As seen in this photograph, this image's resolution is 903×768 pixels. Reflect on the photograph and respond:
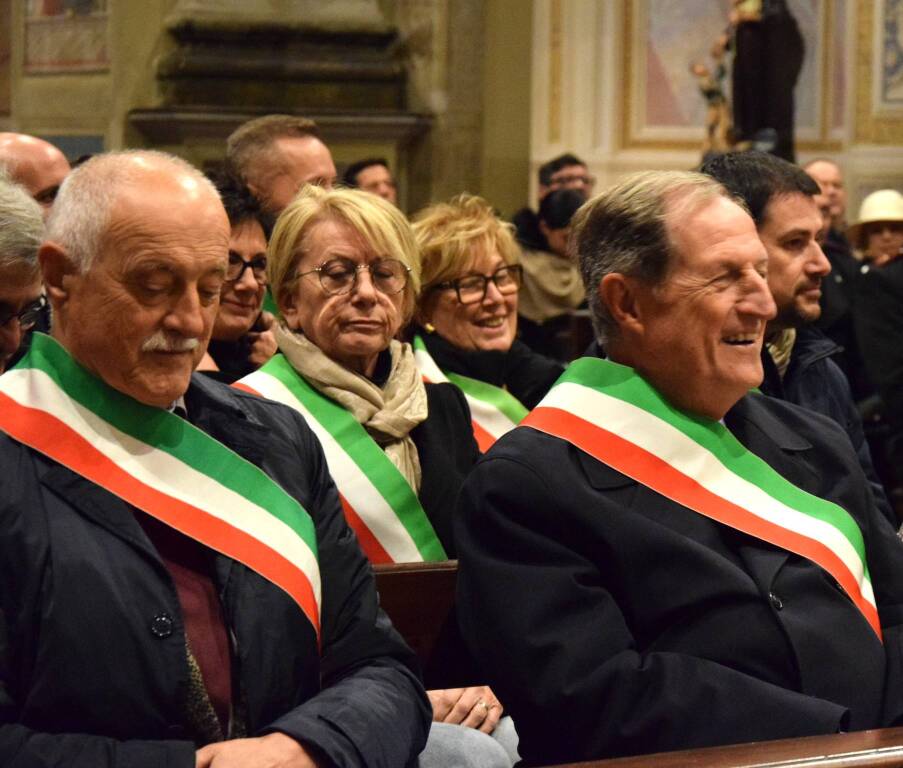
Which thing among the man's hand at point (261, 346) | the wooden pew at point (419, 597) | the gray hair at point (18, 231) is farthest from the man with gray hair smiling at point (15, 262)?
the man's hand at point (261, 346)

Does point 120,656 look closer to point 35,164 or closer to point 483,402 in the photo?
point 483,402

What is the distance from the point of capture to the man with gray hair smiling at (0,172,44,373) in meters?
2.63

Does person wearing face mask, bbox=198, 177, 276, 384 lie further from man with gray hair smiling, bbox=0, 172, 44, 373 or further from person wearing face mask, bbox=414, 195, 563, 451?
man with gray hair smiling, bbox=0, 172, 44, 373

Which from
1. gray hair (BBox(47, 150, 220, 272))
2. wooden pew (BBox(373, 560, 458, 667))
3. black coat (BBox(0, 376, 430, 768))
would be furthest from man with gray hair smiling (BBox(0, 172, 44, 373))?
wooden pew (BBox(373, 560, 458, 667))

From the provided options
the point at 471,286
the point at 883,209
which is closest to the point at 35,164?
the point at 471,286

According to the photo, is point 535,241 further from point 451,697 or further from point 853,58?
point 853,58

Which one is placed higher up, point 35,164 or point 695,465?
point 35,164

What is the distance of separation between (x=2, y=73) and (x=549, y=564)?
28.1 feet

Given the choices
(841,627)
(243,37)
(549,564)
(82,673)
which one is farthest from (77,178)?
(243,37)

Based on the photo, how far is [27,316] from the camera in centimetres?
288

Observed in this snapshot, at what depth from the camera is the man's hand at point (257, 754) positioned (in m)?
2.10

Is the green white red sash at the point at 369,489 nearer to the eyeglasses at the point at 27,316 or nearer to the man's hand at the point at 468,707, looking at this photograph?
the man's hand at the point at 468,707

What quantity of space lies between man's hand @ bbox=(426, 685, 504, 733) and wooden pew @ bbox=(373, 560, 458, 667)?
15 centimetres

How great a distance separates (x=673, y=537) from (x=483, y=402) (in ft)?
5.21
